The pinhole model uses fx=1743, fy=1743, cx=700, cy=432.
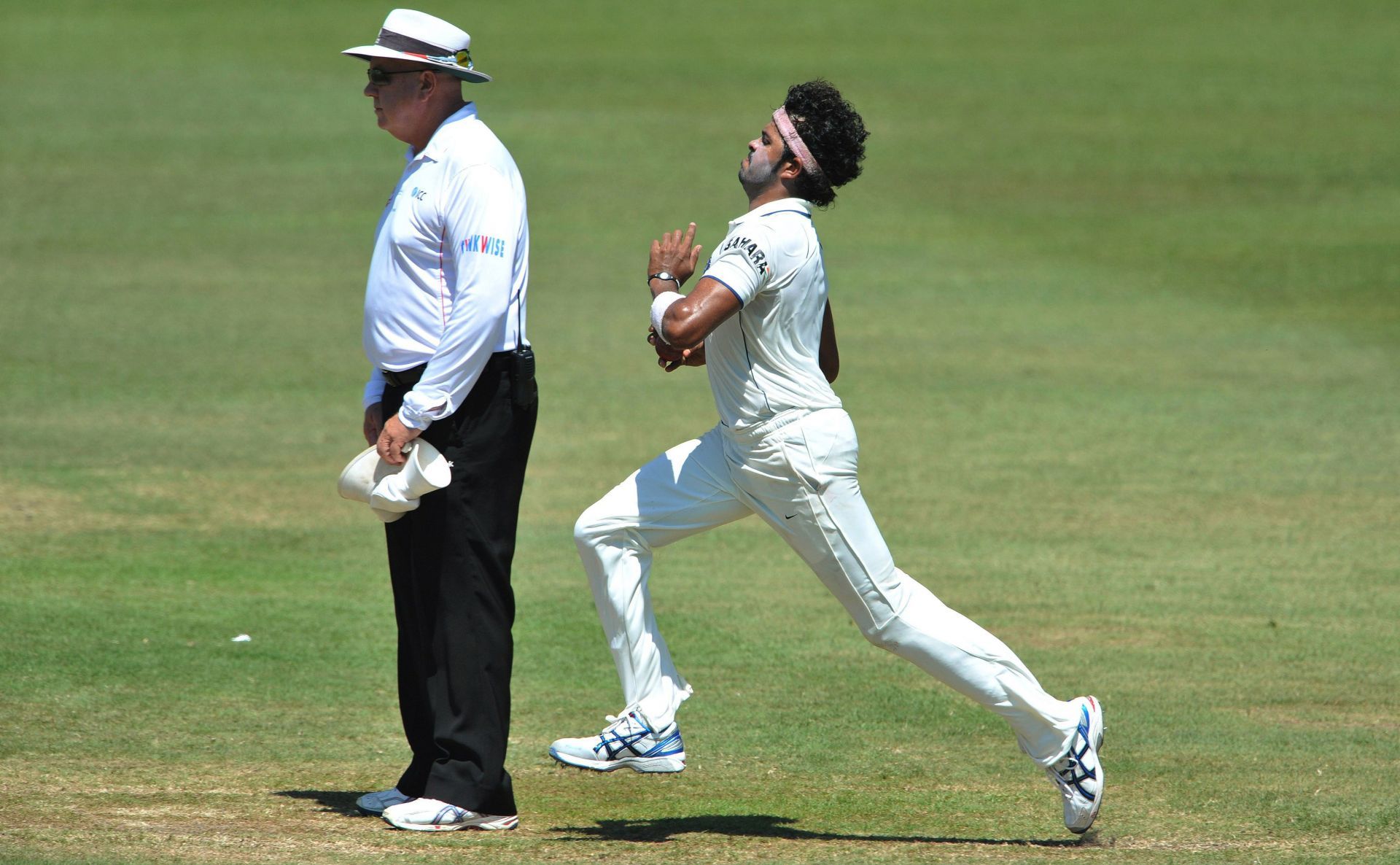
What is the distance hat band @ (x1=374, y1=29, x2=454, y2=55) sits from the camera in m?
5.47

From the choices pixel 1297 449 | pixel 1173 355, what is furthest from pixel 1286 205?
pixel 1297 449

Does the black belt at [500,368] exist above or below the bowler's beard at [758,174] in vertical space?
below

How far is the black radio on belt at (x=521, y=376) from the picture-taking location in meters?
5.49

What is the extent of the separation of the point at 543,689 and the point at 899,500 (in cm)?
398

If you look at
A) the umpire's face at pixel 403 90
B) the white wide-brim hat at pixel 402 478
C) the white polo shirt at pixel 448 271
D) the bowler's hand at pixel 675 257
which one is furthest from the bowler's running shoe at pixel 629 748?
the umpire's face at pixel 403 90

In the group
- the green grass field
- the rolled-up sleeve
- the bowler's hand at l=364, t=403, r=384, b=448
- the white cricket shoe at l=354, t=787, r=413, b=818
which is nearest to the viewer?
the rolled-up sleeve

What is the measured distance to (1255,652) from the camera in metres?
7.91

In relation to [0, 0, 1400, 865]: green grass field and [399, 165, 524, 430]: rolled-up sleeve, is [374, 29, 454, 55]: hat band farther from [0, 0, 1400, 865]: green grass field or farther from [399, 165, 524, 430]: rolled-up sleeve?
[0, 0, 1400, 865]: green grass field

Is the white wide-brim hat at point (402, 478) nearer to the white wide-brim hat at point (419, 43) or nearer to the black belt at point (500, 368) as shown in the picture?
the black belt at point (500, 368)

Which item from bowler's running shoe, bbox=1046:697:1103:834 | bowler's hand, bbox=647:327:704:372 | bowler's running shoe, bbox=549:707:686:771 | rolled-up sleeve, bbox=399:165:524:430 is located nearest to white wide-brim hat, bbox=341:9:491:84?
rolled-up sleeve, bbox=399:165:524:430

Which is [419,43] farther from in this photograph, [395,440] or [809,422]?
[809,422]

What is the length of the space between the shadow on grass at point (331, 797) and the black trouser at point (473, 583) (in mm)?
365

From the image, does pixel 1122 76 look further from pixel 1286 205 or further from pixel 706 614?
pixel 706 614

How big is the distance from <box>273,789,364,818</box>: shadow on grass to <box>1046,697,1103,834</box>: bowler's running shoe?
225cm
